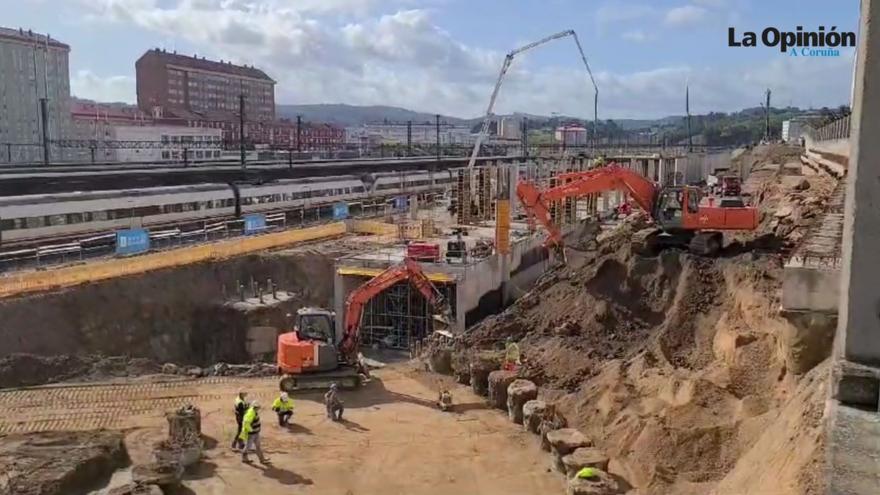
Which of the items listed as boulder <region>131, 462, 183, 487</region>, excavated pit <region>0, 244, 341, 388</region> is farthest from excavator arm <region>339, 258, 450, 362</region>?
boulder <region>131, 462, 183, 487</region>

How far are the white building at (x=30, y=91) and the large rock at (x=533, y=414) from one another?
68053 mm

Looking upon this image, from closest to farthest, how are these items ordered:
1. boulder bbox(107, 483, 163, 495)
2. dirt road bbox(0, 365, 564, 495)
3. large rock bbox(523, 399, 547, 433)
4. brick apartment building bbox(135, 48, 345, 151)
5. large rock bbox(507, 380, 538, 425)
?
1. boulder bbox(107, 483, 163, 495)
2. dirt road bbox(0, 365, 564, 495)
3. large rock bbox(523, 399, 547, 433)
4. large rock bbox(507, 380, 538, 425)
5. brick apartment building bbox(135, 48, 345, 151)

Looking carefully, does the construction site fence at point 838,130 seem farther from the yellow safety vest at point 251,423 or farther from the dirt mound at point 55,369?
the dirt mound at point 55,369

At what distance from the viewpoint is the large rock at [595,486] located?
1230 cm

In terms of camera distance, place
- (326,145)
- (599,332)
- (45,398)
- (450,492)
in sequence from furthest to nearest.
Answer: (326,145) → (599,332) → (45,398) → (450,492)

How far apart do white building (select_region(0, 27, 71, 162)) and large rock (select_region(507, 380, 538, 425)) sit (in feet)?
220

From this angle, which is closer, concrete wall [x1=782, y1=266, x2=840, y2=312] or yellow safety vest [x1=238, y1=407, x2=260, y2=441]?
concrete wall [x1=782, y1=266, x2=840, y2=312]

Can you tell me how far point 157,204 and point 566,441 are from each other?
90.4 feet

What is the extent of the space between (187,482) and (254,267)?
63.8 feet

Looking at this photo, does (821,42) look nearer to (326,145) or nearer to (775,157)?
(775,157)

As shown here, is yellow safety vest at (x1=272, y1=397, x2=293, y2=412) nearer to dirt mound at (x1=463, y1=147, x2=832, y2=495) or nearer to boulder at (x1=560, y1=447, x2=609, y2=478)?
dirt mound at (x1=463, y1=147, x2=832, y2=495)

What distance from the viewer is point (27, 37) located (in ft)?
259

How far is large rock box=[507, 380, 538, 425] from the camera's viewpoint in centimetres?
1756

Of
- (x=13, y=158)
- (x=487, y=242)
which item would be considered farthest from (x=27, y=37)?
(x=487, y=242)
